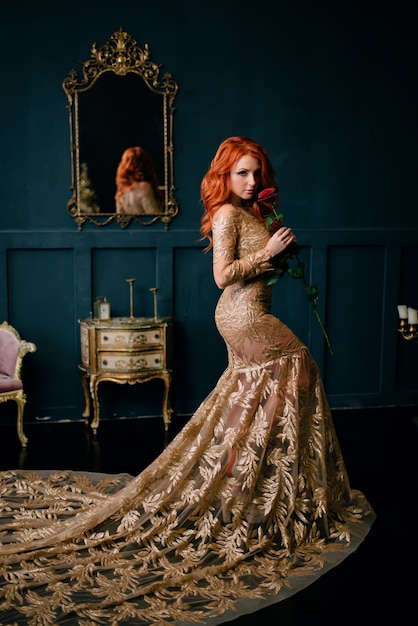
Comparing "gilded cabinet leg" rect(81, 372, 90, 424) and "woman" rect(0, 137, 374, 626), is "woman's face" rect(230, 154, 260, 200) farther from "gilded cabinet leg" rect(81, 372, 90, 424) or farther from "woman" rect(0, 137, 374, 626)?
"gilded cabinet leg" rect(81, 372, 90, 424)

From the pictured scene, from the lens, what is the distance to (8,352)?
500cm

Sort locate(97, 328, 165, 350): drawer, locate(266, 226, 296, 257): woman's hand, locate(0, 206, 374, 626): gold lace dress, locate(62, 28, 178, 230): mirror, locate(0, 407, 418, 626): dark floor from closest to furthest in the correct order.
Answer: locate(0, 407, 418, 626): dark floor
locate(0, 206, 374, 626): gold lace dress
locate(266, 226, 296, 257): woman's hand
locate(97, 328, 165, 350): drawer
locate(62, 28, 178, 230): mirror

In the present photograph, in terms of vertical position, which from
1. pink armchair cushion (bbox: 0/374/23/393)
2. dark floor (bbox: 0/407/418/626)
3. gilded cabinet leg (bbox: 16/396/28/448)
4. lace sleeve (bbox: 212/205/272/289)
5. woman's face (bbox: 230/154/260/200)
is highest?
woman's face (bbox: 230/154/260/200)

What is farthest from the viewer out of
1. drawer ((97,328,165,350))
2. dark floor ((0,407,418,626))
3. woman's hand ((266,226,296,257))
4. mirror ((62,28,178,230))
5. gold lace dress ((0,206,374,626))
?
mirror ((62,28,178,230))

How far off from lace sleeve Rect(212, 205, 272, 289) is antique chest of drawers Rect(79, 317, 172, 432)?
1956mm

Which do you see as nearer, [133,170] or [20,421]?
[20,421]

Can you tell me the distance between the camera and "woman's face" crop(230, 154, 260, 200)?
3262mm

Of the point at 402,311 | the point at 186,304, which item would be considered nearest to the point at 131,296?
the point at 186,304

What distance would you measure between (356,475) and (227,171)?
6.72 ft

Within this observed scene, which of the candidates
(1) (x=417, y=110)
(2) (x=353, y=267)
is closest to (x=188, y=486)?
(2) (x=353, y=267)

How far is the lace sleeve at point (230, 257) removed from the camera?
3189mm

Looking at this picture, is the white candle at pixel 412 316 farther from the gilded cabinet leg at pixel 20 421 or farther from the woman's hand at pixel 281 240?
the gilded cabinet leg at pixel 20 421

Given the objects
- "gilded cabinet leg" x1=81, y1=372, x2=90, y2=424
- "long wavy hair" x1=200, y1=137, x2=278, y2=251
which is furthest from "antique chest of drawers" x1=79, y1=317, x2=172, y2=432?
"long wavy hair" x1=200, y1=137, x2=278, y2=251

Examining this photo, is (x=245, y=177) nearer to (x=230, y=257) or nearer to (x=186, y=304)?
(x=230, y=257)
